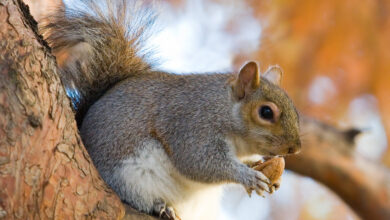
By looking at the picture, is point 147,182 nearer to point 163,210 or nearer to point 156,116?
point 163,210

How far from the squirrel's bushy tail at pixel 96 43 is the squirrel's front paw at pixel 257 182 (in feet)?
2.59

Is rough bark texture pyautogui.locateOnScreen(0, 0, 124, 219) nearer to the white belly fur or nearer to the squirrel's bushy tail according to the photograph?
the white belly fur

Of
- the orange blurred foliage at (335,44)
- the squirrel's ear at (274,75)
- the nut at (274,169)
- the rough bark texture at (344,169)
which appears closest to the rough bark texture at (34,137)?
the nut at (274,169)

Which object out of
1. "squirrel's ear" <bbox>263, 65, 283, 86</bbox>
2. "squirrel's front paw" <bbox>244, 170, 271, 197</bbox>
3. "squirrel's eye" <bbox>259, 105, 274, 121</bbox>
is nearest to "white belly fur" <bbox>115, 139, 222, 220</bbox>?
"squirrel's front paw" <bbox>244, 170, 271, 197</bbox>

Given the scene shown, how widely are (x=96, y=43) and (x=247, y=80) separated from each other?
2.32ft

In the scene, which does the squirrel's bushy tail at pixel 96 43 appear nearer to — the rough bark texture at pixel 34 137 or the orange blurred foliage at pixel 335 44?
the rough bark texture at pixel 34 137

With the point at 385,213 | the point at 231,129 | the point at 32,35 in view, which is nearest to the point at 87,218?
the point at 32,35

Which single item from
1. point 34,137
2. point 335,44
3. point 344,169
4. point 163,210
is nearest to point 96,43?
point 163,210

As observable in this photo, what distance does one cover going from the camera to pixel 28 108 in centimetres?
173

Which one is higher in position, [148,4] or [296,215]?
[296,215]

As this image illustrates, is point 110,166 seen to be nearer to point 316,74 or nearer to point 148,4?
point 148,4

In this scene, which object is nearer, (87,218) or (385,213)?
(87,218)

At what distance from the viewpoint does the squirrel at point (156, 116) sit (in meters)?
2.40

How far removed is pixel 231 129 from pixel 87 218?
836 millimetres
